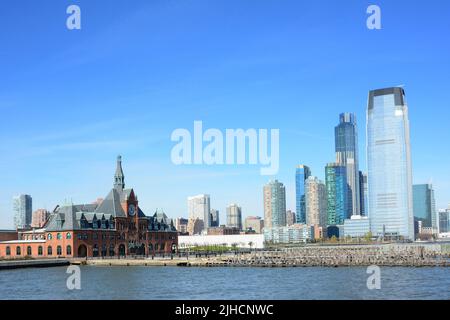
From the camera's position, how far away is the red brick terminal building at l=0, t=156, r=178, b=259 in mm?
142375

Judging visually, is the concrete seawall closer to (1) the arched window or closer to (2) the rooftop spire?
(1) the arched window

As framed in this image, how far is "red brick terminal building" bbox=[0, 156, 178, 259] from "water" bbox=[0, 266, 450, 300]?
1512 inches

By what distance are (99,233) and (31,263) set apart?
24048mm

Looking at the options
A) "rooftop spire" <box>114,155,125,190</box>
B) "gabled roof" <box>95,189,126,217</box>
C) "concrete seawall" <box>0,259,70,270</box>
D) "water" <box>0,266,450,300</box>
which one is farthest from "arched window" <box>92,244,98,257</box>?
"water" <box>0,266,450,300</box>

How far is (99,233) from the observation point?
147875mm

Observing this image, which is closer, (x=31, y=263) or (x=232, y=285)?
(x=232, y=285)

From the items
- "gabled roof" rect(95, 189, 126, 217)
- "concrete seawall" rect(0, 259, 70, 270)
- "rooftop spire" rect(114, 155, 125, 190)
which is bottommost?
"concrete seawall" rect(0, 259, 70, 270)

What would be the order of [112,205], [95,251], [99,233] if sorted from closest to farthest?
[95,251] → [99,233] → [112,205]

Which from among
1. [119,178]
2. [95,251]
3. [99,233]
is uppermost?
[119,178]

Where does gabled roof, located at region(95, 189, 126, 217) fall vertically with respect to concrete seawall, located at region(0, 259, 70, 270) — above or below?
above

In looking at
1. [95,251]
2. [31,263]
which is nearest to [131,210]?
[95,251]

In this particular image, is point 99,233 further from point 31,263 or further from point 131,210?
point 31,263

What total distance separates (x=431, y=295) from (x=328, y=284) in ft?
49.9

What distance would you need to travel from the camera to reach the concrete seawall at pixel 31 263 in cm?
12106
